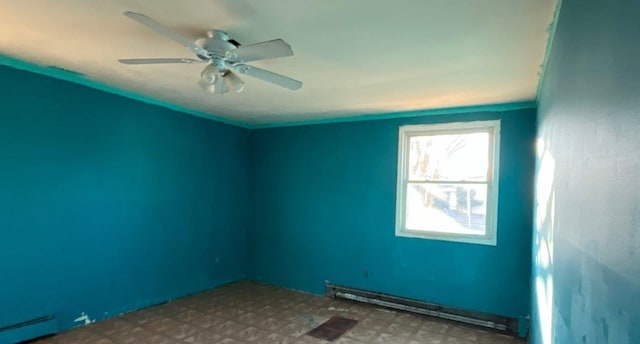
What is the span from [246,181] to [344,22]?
3729mm

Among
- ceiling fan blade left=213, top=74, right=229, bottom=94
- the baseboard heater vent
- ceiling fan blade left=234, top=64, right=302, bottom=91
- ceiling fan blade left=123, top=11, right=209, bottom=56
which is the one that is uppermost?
ceiling fan blade left=123, top=11, right=209, bottom=56

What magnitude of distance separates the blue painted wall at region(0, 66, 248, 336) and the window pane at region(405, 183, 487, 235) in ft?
8.72

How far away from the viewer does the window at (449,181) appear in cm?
363

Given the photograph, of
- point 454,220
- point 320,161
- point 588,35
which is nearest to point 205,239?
point 320,161

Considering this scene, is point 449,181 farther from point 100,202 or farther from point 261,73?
point 100,202

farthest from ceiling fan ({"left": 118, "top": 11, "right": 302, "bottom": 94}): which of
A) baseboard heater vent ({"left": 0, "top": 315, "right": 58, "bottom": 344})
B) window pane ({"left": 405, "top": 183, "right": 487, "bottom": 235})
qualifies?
baseboard heater vent ({"left": 0, "top": 315, "right": 58, "bottom": 344})

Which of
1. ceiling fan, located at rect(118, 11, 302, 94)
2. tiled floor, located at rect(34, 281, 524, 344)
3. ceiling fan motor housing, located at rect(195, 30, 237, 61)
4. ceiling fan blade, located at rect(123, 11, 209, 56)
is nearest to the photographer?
ceiling fan blade, located at rect(123, 11, 209, 56)

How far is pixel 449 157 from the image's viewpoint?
385cm

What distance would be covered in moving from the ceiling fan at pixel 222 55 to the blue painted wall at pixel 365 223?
2147 millimetres

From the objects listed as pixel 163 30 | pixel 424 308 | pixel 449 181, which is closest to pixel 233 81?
pixel 163 30

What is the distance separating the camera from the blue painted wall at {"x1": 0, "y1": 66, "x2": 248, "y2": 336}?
2.86 meters

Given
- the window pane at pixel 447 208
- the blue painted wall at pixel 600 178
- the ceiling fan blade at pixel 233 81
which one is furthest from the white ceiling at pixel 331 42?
the window pane at pixel 447 208

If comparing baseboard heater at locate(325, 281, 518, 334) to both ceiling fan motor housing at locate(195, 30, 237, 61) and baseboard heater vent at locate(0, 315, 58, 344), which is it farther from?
ceiling fan motor housing at locate(195, 30, 237, 61)

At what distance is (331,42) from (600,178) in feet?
5.62
